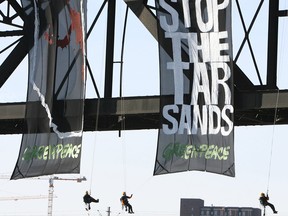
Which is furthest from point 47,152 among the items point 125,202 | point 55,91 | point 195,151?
point 195,151

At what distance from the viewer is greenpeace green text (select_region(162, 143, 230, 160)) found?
39.3 m

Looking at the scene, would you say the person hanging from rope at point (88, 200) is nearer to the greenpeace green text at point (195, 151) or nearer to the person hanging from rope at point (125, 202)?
the person hanging from rope at point (125, 202)

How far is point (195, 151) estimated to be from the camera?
3975cm

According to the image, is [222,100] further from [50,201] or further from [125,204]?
[50,201]

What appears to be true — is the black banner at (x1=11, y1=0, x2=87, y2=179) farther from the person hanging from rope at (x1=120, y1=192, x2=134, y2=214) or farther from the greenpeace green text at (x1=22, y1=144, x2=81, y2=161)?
the person hanging from rope at (x1=120, y1=192, x2=134, y2=214)

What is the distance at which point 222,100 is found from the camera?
132 feet

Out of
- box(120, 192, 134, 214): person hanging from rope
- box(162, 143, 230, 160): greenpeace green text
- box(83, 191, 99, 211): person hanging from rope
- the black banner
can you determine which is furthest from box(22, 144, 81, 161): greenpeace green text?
box(162, 143, 230, 160): greenpeace green text

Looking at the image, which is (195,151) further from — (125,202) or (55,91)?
(55,91)

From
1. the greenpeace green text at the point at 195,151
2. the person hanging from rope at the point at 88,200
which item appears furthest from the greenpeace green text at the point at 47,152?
the greenpeace green text at the point at 195,151

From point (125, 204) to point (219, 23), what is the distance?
611 cm

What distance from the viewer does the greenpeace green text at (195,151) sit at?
3928 cm

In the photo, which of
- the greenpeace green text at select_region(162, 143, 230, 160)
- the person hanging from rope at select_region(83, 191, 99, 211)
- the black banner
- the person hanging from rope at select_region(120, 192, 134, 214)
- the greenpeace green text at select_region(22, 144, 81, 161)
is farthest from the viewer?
the black banner

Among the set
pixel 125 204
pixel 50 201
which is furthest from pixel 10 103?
pixel 50 201

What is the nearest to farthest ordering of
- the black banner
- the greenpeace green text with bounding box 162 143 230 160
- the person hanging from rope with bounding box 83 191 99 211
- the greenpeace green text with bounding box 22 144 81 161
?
1. the greenpeace green text with bounding box 162 143 230 160
2. the person hanging from rope with bounding box 83 191 99 211
3. the greenpeace green text with bounding box 22 144 81 161
4. the black banner
